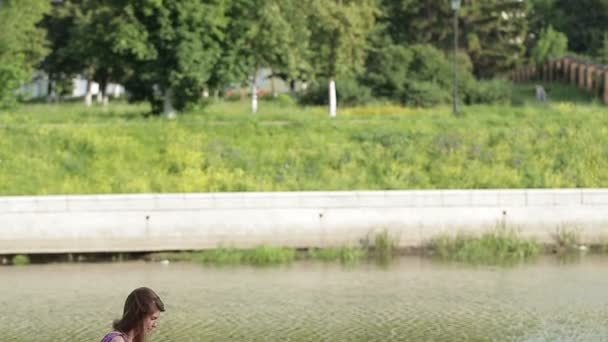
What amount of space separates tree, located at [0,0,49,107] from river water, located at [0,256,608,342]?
17007 mm

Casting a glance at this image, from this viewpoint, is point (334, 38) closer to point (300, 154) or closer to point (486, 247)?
point (300, 154)

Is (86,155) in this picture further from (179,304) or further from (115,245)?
(179,304)

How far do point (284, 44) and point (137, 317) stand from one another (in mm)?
32833

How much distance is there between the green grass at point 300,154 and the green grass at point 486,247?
3.31m

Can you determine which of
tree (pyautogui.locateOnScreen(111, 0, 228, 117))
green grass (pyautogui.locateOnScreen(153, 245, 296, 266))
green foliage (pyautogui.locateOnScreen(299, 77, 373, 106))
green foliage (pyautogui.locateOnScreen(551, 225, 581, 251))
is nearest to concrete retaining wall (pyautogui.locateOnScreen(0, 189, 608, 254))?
green foliage (pyautogui.locateOnScreen(551, 225, 581, 251))

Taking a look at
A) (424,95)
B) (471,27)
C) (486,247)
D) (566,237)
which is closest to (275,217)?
(486,247)

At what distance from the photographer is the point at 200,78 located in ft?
116

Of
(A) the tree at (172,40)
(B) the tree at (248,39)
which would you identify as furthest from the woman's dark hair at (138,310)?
(B) the tree at (248,39)

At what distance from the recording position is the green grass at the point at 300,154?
92.8 ft

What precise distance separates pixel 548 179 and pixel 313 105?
26464mm

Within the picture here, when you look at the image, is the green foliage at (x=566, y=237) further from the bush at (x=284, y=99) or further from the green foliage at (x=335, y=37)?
the bush at (x=284, y=99)

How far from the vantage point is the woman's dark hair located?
26.5 feet

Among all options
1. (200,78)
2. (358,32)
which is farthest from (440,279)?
(358,32)

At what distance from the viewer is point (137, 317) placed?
26.8 feet
